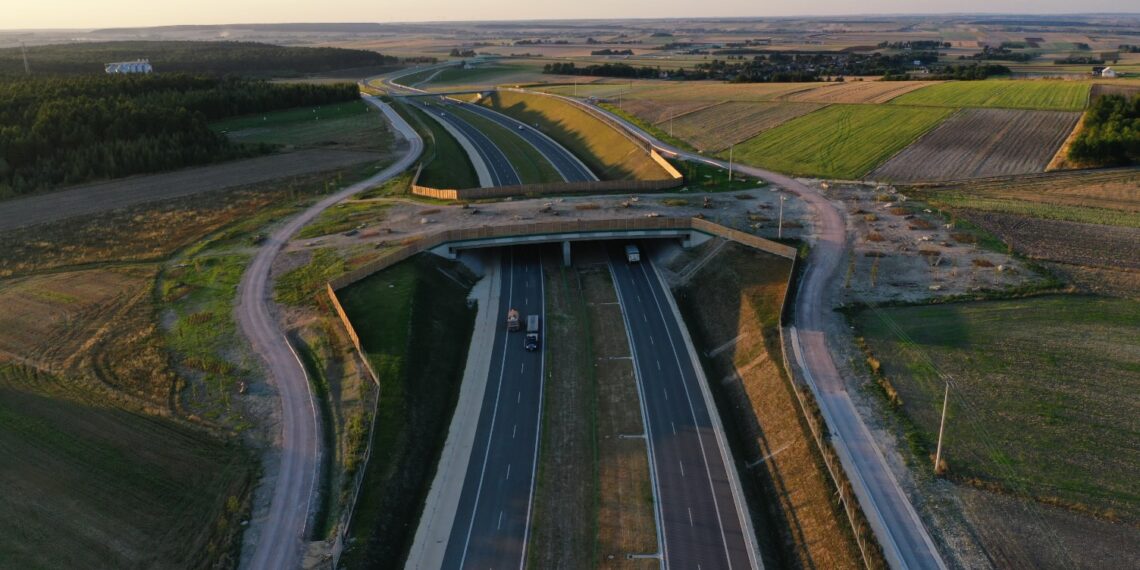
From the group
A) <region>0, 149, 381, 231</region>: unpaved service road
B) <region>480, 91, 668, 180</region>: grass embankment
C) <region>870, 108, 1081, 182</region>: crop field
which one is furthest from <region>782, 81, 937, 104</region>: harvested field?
<region>0, 149, 381, 231</region>: unpaved service road

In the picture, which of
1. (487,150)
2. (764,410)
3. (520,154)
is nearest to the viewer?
(764,410)

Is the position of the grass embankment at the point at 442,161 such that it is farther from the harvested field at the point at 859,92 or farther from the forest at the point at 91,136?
the harvested field at the point at 859,92

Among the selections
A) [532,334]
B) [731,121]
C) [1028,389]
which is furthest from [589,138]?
[1028,389]

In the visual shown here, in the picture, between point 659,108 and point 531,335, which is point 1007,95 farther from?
point 531,335

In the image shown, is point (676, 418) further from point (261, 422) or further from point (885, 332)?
point (261, 422)

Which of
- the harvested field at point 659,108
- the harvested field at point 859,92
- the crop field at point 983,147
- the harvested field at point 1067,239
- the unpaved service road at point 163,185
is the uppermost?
the harvested field at point 859,92

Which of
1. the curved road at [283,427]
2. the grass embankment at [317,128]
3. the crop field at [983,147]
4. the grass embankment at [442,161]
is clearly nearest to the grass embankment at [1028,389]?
the curved road at [283,427]

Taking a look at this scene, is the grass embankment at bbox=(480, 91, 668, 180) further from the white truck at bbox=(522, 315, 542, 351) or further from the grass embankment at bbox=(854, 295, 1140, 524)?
the grass embankment at bbox=(854, 295, 1140, 524)
